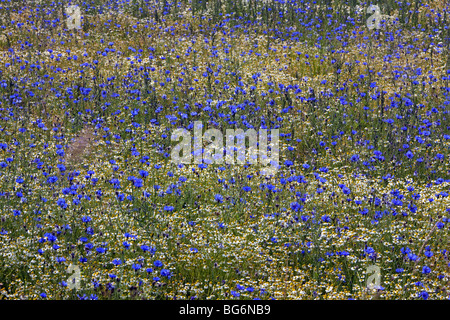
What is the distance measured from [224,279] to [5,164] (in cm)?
287

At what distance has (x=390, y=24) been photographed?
10.3 meters

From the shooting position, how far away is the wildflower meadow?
4211 mm

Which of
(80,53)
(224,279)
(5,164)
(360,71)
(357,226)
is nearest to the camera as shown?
(224,279)

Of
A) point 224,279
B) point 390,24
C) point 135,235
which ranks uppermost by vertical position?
point 390,24

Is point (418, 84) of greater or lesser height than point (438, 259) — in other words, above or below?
above

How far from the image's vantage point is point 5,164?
220 inches

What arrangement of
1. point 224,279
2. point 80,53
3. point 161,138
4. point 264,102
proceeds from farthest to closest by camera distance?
point 80,53
point 264,102
point 161,138
point 224,279

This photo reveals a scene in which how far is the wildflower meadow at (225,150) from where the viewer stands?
4211 millimetres

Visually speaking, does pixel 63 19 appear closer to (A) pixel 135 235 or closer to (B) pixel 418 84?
(B) pixel 418 84

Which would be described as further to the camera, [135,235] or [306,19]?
[306,19]

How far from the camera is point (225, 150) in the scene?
20.2ft

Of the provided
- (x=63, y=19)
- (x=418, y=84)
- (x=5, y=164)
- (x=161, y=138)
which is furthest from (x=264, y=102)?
(x=63, y=19)

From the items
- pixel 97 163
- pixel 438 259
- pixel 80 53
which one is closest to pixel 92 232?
pixel 97 163

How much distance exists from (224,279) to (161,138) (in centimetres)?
284
